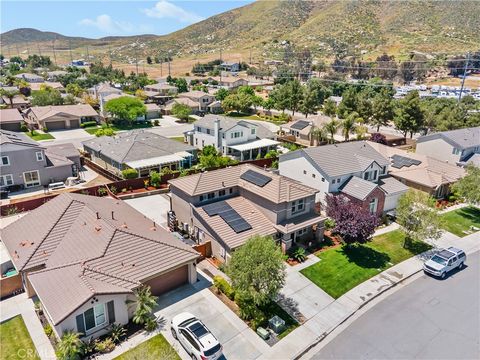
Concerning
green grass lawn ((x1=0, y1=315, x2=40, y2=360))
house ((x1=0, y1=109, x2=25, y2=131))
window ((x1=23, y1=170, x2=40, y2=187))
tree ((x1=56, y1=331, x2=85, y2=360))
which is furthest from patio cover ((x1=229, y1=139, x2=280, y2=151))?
house ((x1=0, y1=109, x2=25, y2=131))

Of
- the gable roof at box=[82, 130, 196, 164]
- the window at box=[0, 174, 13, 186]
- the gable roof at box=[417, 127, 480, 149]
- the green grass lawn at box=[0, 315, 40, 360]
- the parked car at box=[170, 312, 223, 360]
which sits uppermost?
the gable roof at box=[417, 127, 480, 149]

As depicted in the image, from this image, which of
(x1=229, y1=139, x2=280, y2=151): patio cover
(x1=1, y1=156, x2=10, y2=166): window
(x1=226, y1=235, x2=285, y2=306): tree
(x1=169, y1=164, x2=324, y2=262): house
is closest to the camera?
(x1=226, y1=235, x2=285, y2=306): tree

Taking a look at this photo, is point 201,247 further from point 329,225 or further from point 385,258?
point 385,258

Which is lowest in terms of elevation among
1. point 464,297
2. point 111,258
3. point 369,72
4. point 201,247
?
point 464,297

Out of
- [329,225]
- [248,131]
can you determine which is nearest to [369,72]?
[248,131]

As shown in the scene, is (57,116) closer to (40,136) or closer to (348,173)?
(40,136)

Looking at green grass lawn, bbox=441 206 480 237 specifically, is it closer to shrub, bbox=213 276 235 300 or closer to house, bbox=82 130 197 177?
shrub, bbox=213 276 235 300
